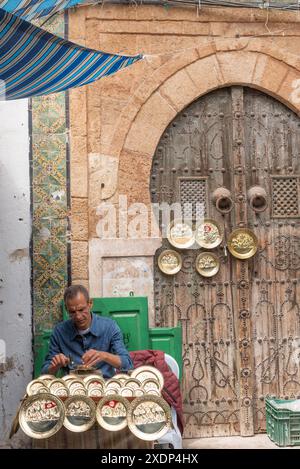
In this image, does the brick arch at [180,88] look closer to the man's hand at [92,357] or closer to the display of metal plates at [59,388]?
the man's hand at [92,357]

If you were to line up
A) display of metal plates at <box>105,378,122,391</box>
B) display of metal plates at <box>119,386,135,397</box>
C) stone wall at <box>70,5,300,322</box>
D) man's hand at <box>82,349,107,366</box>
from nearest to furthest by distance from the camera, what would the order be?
display of metal plates at <box>119,386,135,397</box> → display of metal plates at <box>105,378,122,391</box> → man's hand at <box>82,349,107,366</box> → stone wall at <box>70,5,300,322</box>

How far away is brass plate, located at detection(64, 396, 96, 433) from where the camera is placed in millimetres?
5016

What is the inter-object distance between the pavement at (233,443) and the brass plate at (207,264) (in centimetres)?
143

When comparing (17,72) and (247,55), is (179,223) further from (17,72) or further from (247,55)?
(17,72)

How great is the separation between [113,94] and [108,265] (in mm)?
1489

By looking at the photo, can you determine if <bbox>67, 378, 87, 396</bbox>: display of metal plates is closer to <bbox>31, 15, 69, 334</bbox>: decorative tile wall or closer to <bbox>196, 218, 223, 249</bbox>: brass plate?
<bbox>31, 15, 69, 334</bbox>: decorative tile wall

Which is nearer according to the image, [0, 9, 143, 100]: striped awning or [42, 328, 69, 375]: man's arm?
[0, 9, 143, 100]: striped awning

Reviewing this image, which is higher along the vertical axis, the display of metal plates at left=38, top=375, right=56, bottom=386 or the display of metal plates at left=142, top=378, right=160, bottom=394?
the display of metal plates at left=38, top=375, right=56, bottom=386

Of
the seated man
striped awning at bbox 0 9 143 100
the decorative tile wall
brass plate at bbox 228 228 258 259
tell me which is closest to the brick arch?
the decorative tile wall

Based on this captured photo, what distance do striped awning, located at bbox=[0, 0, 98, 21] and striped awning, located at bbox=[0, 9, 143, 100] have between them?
63cm

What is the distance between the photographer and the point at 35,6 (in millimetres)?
6355

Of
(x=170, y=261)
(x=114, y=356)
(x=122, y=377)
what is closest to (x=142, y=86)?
(x=170, y=261)
